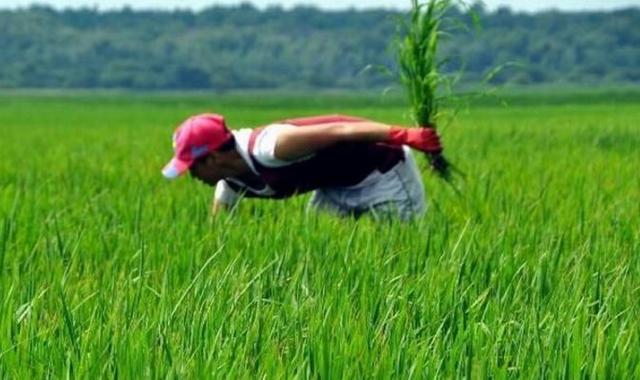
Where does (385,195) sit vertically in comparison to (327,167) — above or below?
below

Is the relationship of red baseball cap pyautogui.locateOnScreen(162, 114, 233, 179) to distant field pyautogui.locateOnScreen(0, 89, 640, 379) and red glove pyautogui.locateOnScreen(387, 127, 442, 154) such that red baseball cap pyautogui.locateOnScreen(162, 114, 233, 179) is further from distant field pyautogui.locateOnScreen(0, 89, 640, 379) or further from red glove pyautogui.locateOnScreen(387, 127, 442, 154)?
red glove pyautogui.locateOnScreen(387, 127, 442, 154)

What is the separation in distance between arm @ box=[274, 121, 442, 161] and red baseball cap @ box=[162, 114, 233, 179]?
22 cm

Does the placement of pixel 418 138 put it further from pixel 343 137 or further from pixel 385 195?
pixel 385 195

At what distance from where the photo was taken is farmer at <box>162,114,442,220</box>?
380cm

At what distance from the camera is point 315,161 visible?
12.9 feet

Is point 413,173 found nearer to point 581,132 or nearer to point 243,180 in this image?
point 243,180

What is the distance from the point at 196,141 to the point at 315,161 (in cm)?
41

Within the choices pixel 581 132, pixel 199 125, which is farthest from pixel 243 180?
pixel 581 132

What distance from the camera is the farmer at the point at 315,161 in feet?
12.5

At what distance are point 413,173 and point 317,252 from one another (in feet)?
3.34

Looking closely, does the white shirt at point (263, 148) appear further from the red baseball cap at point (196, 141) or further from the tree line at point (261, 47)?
the tree line at point (261, 47)

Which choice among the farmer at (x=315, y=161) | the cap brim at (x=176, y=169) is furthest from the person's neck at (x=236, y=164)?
the cap brim at (x=176, y=169)

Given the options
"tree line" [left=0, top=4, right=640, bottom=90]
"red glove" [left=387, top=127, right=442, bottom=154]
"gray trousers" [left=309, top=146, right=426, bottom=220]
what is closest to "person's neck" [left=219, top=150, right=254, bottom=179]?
"gray trousers" [left=309, top=146, right=426, bottom=220]

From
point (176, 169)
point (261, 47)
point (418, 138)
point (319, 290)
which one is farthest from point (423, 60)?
point (261, 47)
